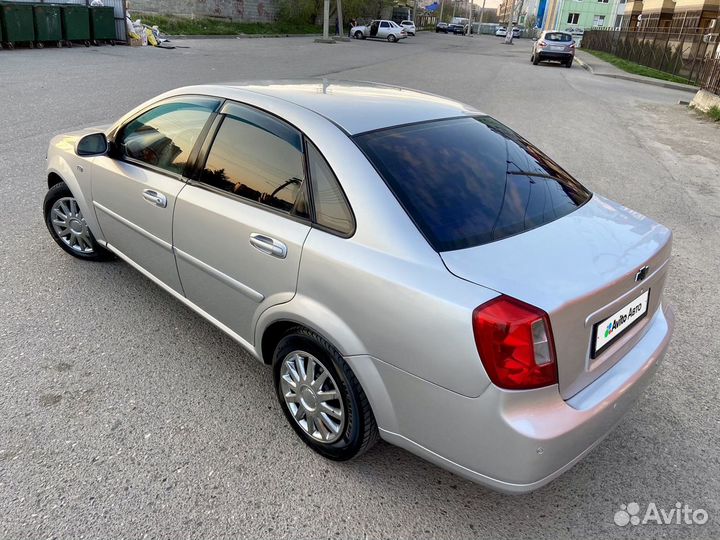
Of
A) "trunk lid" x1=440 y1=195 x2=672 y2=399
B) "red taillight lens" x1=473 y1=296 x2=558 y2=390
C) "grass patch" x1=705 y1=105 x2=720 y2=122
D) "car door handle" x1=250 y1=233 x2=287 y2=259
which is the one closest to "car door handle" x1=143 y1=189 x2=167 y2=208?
"car door handle" x1=250 y1=233 x2=287 y2=259

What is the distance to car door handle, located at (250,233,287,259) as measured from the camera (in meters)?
2.41

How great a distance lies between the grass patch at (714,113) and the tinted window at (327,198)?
45.7 ft

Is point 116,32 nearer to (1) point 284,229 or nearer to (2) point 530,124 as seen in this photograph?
(2) point 530,124

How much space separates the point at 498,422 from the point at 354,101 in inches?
69.1

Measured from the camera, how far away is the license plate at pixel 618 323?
82.6 inches

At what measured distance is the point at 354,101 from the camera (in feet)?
9.15

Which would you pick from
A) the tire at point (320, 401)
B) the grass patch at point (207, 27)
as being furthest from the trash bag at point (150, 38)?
the tire at point (320, 401)

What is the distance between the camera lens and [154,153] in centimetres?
331

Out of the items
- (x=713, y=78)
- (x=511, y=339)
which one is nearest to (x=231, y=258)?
(x=511, y=339)

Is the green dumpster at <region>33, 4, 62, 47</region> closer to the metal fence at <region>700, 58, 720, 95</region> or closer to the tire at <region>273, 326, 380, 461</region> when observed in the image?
the metal fence at <region>700, 58, 720, 95</region>

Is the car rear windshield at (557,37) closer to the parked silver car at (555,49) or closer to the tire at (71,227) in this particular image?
the parked silver car at (555,49)

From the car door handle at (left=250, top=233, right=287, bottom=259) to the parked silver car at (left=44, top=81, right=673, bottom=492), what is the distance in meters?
0.01

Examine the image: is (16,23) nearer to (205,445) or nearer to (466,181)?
(205,445)

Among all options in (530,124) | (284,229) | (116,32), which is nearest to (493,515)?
(284,229)
